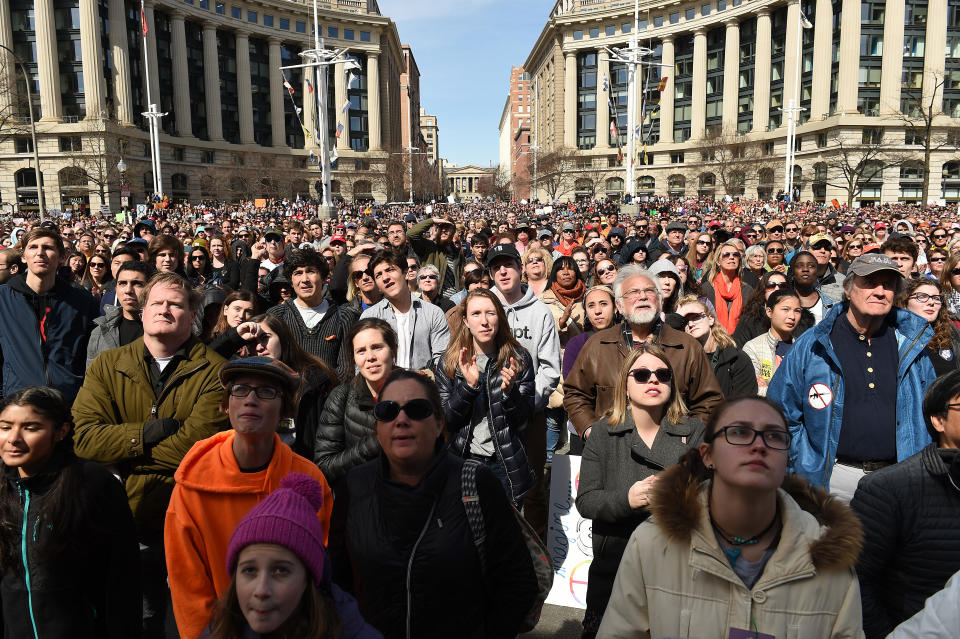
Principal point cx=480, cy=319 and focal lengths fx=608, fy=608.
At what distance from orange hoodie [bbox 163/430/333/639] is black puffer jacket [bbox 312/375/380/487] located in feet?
1.91

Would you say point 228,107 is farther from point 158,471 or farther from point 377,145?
point 158,471

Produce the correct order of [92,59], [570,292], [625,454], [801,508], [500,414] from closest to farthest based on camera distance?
[801,508]
[625,454]
[500,414]
[570,292]
[92,59]

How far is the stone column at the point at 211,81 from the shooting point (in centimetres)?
7062

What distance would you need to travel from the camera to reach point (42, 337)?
4984 millimetres

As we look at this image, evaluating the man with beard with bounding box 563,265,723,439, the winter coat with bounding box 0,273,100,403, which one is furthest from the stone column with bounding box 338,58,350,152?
the man with beard with bounding box 563,265,723,439

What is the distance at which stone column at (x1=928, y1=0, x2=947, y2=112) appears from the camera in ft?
192

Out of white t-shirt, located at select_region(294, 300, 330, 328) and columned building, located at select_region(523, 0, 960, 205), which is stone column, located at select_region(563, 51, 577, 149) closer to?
columned building, located at select_region(523, 0, 960, 205)

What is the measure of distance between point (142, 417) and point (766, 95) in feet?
259

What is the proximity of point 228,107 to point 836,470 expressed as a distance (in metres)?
84.5

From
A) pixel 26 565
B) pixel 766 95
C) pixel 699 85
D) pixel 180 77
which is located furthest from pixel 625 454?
pixel 699 85

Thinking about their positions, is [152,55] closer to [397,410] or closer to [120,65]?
[120,65]

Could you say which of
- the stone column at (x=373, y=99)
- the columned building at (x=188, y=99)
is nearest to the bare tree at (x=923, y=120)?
the columned building at (x=188, y=99)

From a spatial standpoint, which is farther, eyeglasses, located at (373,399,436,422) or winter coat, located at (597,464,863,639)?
eyeglasses, located at (373,399,436,422)

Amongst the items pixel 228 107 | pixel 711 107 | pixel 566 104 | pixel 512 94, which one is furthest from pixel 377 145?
pixel 512 94
